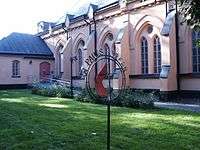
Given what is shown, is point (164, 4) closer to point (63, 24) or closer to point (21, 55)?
point (63, 24)

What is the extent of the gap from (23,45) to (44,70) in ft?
12.3

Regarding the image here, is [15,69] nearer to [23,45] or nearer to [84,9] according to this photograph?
[23,45]

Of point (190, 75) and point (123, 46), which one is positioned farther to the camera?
point (123, 46)

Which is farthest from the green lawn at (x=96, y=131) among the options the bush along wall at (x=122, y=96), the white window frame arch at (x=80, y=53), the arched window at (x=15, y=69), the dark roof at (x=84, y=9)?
the arched window at (x=15, y=69)

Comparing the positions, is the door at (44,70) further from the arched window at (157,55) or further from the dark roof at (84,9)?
the arched window at (157,55)

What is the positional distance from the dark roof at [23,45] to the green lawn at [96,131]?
25384 millimetres

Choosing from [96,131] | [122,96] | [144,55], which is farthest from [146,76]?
[96,131]

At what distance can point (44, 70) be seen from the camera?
41.2m

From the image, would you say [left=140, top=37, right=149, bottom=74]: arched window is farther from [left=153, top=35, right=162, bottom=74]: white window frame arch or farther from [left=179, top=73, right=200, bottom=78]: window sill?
[left=179, top=73, right=200, bottom=78]: window sill

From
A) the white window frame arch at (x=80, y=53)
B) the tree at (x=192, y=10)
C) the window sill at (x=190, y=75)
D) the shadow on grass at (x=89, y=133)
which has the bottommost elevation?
the shadow on grass at (x=89, y=133)

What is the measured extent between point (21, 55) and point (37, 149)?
31996 mm

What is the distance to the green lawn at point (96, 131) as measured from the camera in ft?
28.5

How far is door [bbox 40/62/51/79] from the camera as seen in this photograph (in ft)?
134

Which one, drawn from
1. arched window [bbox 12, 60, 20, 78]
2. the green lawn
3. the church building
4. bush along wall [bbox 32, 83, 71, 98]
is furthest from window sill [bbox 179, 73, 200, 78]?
arched window [bbox 12, 60, 20, 78]
